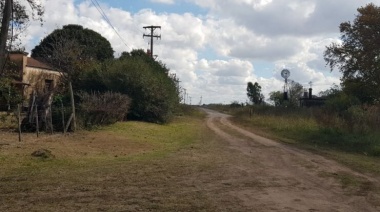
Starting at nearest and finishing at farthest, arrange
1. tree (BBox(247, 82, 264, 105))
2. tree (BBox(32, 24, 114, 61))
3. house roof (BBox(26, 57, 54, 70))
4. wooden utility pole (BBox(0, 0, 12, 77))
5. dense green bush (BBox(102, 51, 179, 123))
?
wooden utility pole (BBox(0, 0, 12, 77))
dense green bush (BBox(102, 51, 179, 123))
house roof (BBox(26, 57, 54, 70))
tree (BBox(32, 24, 114, 61))
tree (BBox(247, 82, 264, 105))

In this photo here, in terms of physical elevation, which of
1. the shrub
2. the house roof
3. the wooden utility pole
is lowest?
the shrub

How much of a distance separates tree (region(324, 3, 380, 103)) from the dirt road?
74.6 feet

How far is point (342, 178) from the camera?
44.1 ft

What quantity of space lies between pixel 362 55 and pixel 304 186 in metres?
30.0

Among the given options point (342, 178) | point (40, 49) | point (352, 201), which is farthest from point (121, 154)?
point (40, 49)

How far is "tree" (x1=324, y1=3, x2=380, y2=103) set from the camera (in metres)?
38.6

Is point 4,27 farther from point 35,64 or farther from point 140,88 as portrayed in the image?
point 35,64

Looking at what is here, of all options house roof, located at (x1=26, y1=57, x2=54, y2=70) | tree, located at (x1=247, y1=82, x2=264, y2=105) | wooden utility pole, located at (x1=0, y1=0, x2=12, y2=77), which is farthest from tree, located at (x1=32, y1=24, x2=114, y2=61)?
tree, located at (x1=247, y1=82, x2=264, y2=105)

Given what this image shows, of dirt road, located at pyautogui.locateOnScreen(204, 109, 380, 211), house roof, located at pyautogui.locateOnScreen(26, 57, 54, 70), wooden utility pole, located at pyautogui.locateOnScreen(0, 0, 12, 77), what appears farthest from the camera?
house roof, located at pyautogui.locateOnScreen(26, 57, 54, 70)

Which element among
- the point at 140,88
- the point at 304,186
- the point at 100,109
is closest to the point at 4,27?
the point at 304,186

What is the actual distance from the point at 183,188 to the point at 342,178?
4795 mm

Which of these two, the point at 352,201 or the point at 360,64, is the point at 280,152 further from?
the point at 360,64

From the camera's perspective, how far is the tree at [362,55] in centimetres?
3856

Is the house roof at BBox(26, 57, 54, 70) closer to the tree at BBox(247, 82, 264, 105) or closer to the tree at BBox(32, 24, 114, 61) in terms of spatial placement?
the tree at BBox(32, 24, 114, 61)
